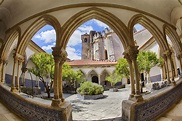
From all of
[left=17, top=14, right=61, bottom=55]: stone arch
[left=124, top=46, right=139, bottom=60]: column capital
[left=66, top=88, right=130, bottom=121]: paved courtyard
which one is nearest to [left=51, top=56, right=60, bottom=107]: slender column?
[left=17, top=14, right=61, bottom=55]: stone arch

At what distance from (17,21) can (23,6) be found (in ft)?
2.97

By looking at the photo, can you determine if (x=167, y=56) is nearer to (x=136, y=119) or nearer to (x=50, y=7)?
(x=136, y=119)

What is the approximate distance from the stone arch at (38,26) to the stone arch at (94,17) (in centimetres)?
23

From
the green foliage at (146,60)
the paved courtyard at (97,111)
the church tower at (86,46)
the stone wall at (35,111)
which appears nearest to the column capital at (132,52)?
the paved courtyard at (97,111)

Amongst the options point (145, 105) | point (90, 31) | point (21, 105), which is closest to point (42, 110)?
point (21, 105)

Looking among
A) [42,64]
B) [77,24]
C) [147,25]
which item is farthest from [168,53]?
[42,64]

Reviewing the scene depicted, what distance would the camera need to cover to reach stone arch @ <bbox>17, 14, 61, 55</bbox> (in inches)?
196

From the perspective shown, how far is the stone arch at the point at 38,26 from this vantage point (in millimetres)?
4976

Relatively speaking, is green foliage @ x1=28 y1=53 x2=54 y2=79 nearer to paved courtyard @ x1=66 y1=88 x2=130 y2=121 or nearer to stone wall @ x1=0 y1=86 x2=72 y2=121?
paved courtyard @ x1=66 y1=88 x2=130 y2=121

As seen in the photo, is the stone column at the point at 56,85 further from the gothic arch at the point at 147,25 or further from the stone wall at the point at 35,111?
the gothic arch at the point at 147,25

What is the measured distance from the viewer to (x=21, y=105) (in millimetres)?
4445

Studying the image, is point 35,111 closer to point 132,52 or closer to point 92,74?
point 132,52

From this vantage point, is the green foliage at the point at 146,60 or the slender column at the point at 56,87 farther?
the green foliage at the point at 146,60

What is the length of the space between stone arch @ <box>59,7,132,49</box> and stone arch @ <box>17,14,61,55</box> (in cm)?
23
